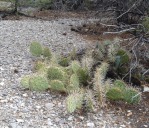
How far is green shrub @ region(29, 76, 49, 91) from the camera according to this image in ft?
15.3

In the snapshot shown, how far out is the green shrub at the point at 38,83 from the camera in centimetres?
465

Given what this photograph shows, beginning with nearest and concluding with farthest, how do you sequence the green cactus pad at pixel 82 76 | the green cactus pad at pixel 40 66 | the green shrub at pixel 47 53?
the green cactus pad at pixel 82 76
the green cactus pad at pixel 40 66
the green shrub at pixel 47 53

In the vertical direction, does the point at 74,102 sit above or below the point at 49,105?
above

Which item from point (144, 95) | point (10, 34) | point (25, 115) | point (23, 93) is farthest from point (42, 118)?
point (10, 34)

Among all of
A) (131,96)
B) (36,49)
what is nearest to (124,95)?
(131,96)

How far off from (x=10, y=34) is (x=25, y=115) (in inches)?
175

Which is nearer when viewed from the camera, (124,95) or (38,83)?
(124,95)

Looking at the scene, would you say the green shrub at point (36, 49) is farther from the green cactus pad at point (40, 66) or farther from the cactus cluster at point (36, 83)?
the cactus cluster at point (36, 83)

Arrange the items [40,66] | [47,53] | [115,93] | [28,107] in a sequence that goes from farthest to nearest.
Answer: [47,53] → [40,66] → [115,93] → [28,107]

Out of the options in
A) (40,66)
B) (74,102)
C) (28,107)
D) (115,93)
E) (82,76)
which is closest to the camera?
(74,102)

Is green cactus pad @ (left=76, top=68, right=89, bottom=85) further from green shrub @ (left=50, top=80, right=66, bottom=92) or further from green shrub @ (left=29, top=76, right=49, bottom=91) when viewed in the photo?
green shrub @ (left=29, top=76, right=49, bottom=91)

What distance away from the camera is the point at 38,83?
466cm

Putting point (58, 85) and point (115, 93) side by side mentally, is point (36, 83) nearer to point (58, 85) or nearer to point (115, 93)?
point (58, 85)

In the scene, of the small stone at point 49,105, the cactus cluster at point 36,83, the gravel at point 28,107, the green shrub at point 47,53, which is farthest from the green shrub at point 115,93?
the green shrub at point 47,53
